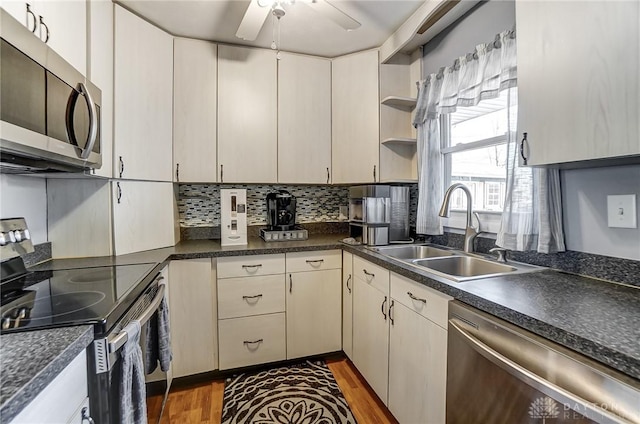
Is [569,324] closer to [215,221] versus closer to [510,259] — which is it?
[510,259]

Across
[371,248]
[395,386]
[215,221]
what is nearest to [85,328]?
[395,386]

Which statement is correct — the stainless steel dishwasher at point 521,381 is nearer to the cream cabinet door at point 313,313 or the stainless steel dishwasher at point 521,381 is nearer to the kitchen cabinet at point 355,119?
the cream cabinet door at point 313,313

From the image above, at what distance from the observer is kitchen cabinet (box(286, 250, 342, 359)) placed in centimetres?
210

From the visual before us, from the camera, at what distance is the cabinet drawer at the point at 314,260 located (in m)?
2.08

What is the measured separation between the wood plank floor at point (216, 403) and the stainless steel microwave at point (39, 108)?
117cm

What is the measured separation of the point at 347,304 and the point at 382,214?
696mm

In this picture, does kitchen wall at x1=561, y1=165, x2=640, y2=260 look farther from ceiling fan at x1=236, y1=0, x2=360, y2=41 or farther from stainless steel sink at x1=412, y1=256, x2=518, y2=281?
ceiling fan at x1=236, y1=0, x2=360, y2=41

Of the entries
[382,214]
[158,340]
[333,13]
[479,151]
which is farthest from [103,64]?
[479,151]

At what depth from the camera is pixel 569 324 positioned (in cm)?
77

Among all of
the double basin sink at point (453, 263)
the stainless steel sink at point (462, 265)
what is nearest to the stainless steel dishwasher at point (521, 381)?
the double basin sink at point (453, 263)

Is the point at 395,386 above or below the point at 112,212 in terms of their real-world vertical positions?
below

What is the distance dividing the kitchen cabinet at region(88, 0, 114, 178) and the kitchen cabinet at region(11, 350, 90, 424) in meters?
1.04

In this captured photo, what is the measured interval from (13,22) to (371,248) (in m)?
1.83

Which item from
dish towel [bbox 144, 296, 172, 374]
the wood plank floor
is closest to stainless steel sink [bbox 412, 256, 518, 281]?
the wood plank floor
